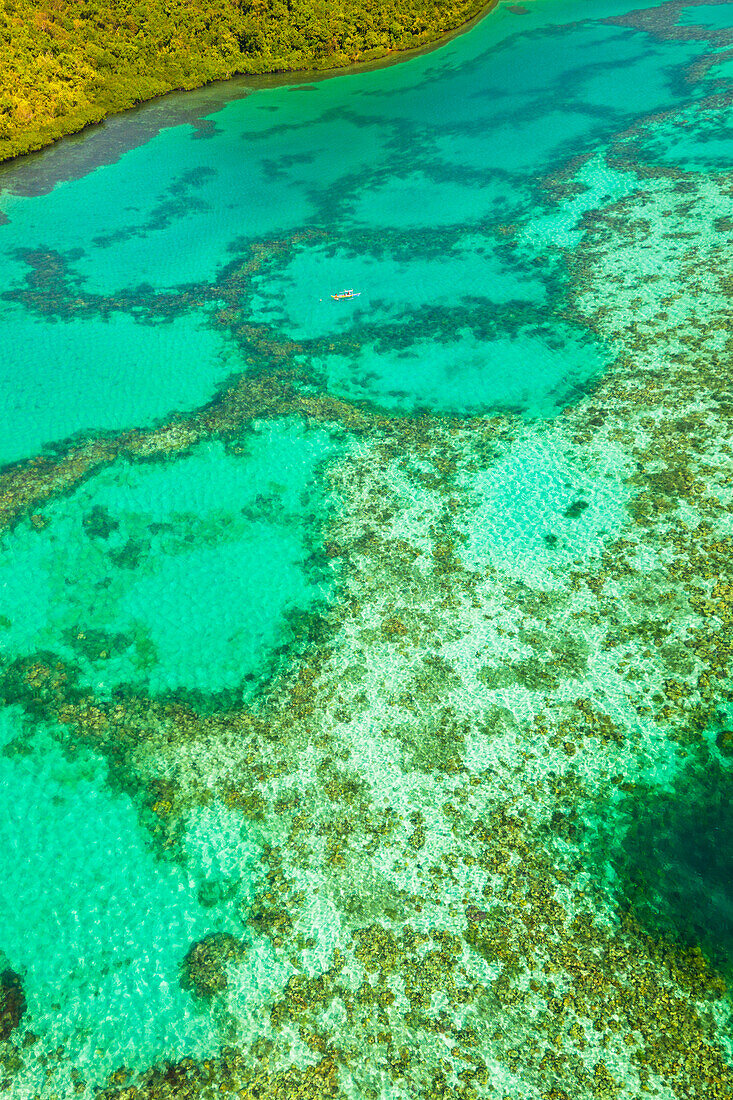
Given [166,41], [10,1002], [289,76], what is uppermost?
[166,41]

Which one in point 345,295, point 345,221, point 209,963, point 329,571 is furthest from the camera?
point 345,221

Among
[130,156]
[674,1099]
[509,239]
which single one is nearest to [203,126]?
[130,156]


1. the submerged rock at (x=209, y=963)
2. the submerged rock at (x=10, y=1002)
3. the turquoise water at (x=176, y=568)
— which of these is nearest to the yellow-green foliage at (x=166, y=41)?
the turquoise water at (x=176, y=568)

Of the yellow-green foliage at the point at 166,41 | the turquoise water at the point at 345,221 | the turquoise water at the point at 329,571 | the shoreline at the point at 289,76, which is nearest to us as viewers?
the turquoise water at the point at 329,571

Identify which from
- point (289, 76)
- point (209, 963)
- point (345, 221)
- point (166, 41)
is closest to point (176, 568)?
point (209, 963)

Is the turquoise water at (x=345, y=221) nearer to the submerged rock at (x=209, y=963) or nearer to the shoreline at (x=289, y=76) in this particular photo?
the shoreline at (x=289, y=76)

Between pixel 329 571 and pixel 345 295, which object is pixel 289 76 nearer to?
pixel 345 295

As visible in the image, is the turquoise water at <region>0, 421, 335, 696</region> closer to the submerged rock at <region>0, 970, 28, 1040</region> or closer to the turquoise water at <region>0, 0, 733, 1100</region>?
the turquoise water at <region>0, 0, 733, 1100</region>
